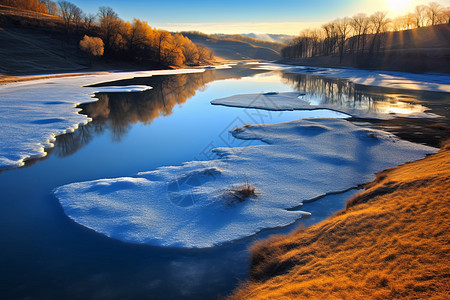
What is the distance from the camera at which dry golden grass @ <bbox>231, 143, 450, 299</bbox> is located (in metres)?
3.82

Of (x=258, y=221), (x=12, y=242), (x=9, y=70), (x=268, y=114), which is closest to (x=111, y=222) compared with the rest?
(x=12, y=242)

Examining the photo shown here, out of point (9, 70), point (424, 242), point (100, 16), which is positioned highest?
point (100, 16)

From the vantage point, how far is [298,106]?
21.5 m

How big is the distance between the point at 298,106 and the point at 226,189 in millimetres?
15293

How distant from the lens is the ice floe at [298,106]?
61.7 feet

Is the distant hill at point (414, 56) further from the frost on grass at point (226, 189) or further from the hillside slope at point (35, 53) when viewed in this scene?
the hillside slope at point (35, 53)

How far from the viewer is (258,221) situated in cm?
670

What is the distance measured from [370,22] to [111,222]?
350 ft

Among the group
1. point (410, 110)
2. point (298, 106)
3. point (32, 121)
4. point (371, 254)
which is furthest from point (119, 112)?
point (410, 110)

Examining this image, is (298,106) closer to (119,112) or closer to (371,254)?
(119,112)

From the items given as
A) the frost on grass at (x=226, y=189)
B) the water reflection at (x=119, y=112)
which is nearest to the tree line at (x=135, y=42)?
the water reflection at (x=119, y=112)

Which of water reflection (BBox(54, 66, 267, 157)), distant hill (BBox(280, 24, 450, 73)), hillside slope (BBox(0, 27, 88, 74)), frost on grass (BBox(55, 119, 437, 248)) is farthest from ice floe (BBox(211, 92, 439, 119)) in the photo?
hillside slope (BBox(0, 27, 88, 74))

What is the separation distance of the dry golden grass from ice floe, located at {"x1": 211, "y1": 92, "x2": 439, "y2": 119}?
44.7 ft

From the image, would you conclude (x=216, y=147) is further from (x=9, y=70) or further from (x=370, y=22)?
(x=370, y=22)
